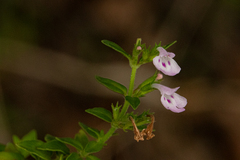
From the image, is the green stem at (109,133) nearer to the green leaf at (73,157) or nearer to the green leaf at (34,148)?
the green leaf at (73,157)

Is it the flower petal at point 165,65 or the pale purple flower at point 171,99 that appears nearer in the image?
the flower petal at point 165,65

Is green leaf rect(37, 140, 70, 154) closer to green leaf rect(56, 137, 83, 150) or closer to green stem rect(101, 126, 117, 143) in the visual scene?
green leaf rect(56, 137, 83, 150)

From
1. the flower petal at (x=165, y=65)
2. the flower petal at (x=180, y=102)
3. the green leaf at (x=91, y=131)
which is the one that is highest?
the flower petal at (x=165, y=65)

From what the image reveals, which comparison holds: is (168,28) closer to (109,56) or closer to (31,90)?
(109,56)

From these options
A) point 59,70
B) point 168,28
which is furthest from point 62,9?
point 168,28

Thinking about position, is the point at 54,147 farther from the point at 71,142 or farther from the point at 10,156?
the point at 10,156

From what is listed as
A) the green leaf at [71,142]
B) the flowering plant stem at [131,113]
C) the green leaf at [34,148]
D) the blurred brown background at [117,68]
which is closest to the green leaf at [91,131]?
the flowering plant stem at [131,113]

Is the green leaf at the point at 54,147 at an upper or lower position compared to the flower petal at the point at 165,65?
lower
